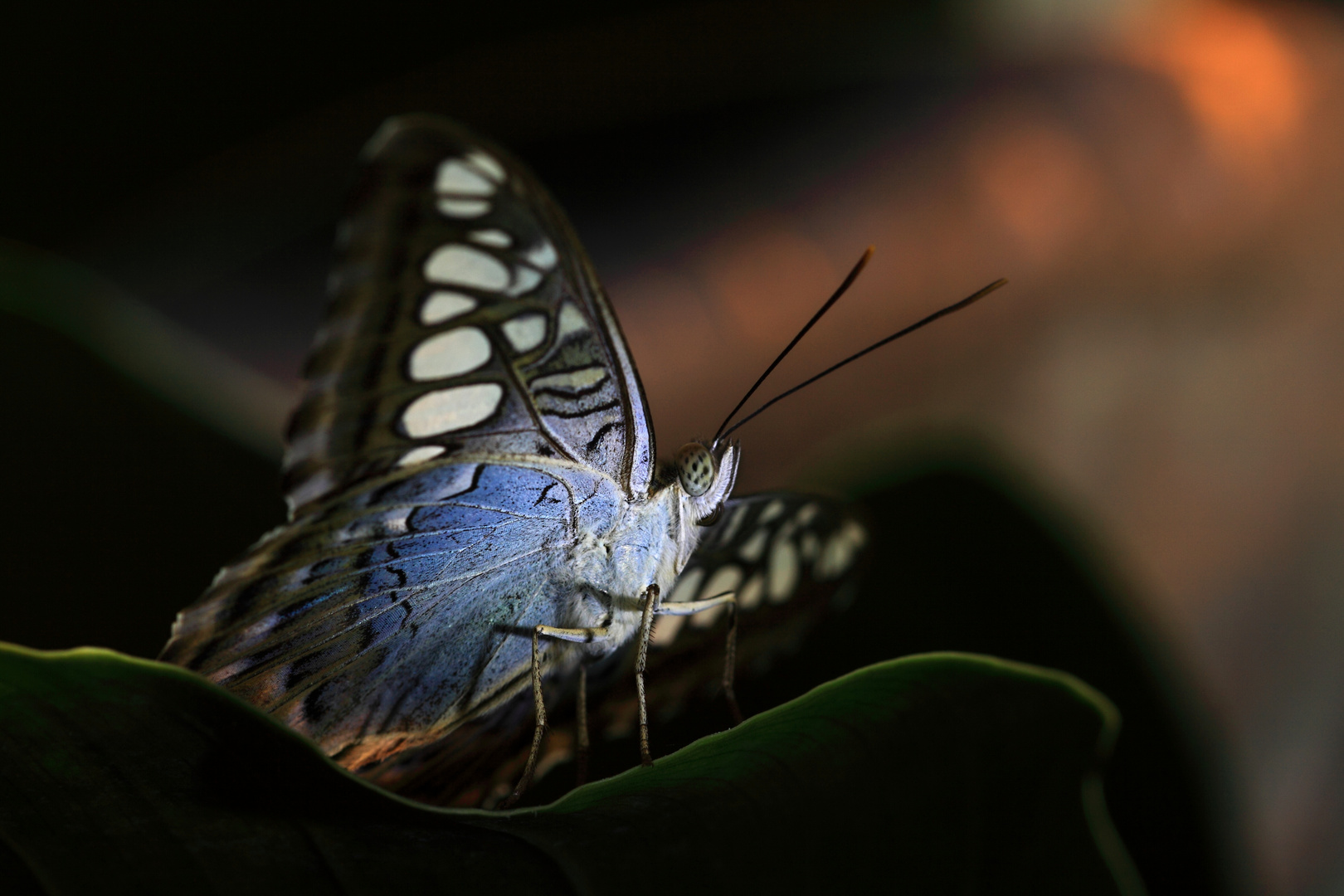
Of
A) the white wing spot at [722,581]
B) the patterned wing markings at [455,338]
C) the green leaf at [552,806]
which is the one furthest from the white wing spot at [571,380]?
the green leaf at [552,806]

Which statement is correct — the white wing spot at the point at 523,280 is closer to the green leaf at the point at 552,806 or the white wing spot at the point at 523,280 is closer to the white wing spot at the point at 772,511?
the white wing spot at the point at 772,511

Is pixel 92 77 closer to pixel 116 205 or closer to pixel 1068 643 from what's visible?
pixel 116 205

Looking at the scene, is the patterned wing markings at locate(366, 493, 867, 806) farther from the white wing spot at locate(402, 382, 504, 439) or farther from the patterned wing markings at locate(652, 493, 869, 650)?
the white wing spot at locate(402, 382, 504, 439)

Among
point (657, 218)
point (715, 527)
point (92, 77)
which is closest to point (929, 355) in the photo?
point (657, 218)

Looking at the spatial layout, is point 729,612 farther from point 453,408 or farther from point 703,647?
point 453,408

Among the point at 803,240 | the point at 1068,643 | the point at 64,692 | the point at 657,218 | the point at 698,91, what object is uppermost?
the point at 698,91
